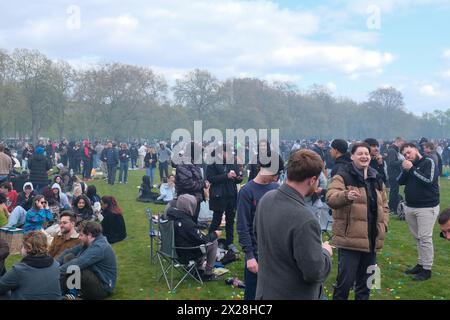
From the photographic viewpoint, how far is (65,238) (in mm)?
6676

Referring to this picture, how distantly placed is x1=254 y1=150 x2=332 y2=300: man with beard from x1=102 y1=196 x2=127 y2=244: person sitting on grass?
→ 573cm

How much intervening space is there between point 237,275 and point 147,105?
4502 cm

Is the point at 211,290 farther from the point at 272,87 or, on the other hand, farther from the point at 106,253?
the point at 272,87

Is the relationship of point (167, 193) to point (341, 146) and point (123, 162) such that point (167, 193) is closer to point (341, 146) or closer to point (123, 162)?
point (123, 162)

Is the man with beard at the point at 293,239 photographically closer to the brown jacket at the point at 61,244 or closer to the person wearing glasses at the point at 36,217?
the brown jacket at the point at 61,244

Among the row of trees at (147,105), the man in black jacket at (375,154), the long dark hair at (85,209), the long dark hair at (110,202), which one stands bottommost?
the long dark hair at (85,209)

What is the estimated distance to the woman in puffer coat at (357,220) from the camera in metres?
4.38

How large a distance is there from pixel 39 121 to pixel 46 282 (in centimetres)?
4082

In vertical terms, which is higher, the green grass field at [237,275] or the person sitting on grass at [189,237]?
the person sitting on grass at [189,237]

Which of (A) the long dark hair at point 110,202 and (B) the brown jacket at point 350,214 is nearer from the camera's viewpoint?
(B) the brown jacket at point 350,214

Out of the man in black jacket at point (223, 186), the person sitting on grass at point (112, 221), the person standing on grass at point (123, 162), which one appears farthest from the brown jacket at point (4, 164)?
the man in black jacket at point (223, 186)

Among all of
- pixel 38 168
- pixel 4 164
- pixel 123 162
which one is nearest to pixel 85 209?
pixel 4 164

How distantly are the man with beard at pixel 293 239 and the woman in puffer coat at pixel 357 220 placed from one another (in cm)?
152
